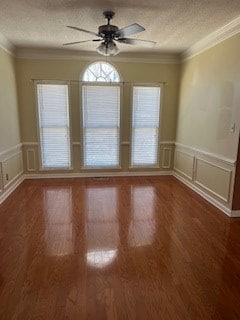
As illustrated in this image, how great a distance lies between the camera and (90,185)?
15.4ft

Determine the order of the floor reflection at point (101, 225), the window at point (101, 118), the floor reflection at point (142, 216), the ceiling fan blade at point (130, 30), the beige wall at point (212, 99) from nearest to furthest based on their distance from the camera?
the floor reflection at point (101, 225) < the ceiling fan blade at point (130, 30) < the floor reflection at point (142, 216) < the beige wall at point (212, 99) < the window at point (101, 118)

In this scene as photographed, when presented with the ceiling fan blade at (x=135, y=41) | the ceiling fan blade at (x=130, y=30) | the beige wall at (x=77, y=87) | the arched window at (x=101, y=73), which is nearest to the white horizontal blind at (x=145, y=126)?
the beige wall at (x=77, y=87)

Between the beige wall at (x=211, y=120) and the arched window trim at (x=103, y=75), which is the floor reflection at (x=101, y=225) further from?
the arched window trim at (x=103, y=75)

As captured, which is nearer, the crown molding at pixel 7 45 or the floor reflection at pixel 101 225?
the floor reflection at pixel 101 225

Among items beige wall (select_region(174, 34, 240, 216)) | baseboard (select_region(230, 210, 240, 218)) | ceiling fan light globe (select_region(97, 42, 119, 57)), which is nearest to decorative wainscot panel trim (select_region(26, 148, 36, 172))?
ceiling fan light globe (select_region(97, 42, 119, 57))

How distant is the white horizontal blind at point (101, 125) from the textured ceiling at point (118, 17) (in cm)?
126

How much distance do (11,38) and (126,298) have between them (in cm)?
426

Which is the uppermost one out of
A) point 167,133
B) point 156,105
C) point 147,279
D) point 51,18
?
point 51,18

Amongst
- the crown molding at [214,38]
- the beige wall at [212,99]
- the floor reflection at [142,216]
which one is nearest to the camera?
the floor reflection at [142,216]

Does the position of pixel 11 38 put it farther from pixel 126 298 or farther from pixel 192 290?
pixel 192 290

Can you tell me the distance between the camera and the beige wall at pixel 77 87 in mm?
Result: 4680

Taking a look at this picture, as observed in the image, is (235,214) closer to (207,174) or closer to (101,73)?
(207,174)

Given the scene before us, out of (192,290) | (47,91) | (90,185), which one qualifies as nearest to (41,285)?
(192,290)

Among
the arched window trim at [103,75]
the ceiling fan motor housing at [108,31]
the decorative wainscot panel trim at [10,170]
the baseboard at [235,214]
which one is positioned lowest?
the baseboard at [235,214]
